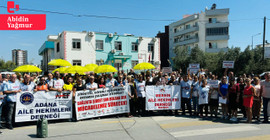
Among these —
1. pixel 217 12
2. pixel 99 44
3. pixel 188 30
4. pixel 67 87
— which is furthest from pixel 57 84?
pixel 217 12

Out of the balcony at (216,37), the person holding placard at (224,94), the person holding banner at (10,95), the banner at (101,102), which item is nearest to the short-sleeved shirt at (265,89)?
the person holding placard at (224,94)

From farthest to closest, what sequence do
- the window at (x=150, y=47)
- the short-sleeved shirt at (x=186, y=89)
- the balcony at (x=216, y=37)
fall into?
1. the balcony at (x=216, y=37)
2. the window at (x=150, y=47)
3. the short-sleeved shirt at (x=186, y=89)

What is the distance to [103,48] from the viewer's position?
32.9 metres

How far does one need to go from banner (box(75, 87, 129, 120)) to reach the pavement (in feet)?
1.18

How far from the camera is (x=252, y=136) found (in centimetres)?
609

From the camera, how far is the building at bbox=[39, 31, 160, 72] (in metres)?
30.7

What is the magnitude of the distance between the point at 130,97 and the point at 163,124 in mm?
2062

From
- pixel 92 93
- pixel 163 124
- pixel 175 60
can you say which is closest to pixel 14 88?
pixel 92 93

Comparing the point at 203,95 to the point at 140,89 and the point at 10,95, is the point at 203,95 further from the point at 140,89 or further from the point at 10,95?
the point at 10,95

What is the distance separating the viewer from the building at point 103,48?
101ft

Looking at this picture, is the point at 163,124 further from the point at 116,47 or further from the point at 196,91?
the point at 116,47

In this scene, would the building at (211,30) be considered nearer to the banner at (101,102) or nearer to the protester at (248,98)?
the protester at (248,98)

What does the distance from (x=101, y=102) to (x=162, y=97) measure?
A: 281cm

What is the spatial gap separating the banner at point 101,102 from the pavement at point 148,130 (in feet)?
1.18
